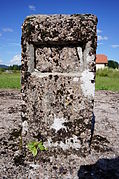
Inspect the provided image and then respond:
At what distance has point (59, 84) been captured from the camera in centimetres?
289

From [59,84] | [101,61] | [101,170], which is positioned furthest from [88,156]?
[101,61]

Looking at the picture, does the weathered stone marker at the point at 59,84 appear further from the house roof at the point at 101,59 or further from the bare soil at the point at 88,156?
the house roof at the point at 101,59

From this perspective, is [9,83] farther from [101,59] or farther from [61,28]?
[101,59]

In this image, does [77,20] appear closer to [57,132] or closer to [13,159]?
[57,132]

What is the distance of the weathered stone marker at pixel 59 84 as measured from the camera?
273 cm

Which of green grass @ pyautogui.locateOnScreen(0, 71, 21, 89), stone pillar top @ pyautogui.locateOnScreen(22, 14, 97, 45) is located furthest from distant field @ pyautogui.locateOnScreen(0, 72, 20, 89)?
stone pillar top @ pyautogui.locateOnScreen(22, 14, 97, 45)

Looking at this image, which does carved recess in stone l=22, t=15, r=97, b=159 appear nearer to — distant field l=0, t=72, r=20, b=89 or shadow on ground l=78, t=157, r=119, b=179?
shadow on ground l=78, t=157, r=119, b=179

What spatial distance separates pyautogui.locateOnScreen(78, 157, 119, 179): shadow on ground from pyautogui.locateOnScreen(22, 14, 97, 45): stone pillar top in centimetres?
200

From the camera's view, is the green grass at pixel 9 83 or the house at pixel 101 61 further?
the house at pixel 101 61

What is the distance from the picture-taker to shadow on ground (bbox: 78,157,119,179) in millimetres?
2506

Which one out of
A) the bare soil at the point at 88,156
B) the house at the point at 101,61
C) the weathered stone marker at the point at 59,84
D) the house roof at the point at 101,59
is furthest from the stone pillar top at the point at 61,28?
the house roof at the point at 101,59

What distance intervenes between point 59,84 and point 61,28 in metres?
0.89

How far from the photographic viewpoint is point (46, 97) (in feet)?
9.60

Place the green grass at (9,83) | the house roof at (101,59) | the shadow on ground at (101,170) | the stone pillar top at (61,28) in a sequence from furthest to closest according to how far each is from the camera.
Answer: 1. the house roof at (101,59)
2. the green grass at (9,83)
3. the stone pillar top at (61,28)
4. the shadow on ground at (101,170)
